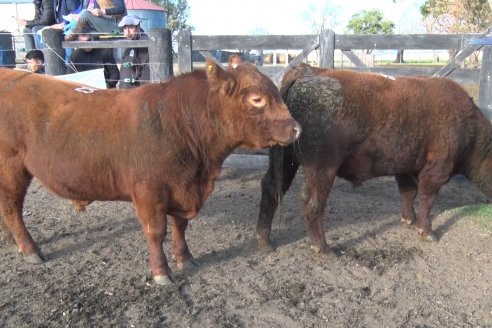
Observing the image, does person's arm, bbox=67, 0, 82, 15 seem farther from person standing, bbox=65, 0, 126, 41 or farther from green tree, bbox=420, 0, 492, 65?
green tree, bbox=420, 0, 492, 65

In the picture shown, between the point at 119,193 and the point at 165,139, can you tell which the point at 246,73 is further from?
the point at 119,193

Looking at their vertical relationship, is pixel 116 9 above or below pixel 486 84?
above

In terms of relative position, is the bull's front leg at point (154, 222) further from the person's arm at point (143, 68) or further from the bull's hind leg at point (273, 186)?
the person's arm at point (143, 68)

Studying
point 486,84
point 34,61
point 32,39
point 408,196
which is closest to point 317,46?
point 486,84

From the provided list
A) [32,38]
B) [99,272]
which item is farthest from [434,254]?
[32,38]

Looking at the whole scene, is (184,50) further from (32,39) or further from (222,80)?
(222,80)

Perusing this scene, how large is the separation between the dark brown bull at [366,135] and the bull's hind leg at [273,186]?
0.03 feet

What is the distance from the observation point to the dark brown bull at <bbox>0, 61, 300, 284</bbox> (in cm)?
381

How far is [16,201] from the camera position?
178 inches

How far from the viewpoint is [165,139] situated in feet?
12.9

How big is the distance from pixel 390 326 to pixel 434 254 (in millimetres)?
1591

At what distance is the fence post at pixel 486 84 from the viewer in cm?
661

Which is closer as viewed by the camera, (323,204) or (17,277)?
(17,277)

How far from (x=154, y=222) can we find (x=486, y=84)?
5108 millimetres
